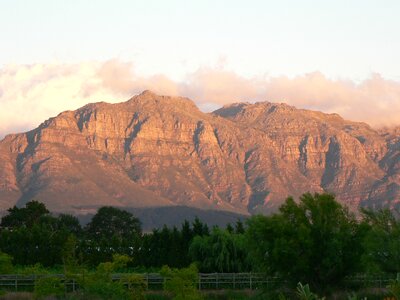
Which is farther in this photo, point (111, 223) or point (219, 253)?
point (111, 223)

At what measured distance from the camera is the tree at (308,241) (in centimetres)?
6219

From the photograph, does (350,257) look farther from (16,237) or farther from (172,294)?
(16,237)

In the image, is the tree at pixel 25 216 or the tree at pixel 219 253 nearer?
the tree at pixel 219 253

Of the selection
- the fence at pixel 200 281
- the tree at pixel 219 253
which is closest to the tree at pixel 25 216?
the tree at pixel 219 253

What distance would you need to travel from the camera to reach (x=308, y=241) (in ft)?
204

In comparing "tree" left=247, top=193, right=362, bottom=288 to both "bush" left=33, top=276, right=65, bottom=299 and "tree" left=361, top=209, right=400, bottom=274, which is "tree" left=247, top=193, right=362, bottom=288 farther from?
"bush" left=33, top=276, right=65, bottom=299

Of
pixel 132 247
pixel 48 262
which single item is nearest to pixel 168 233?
pixel 132 247

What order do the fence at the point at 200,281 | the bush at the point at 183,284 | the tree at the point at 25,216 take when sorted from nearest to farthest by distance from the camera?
the bush at the point at 183,284, the fence at the point at 200,281, the tree at the point at 25,216

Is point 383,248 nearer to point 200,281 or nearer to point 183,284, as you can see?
point 183,284

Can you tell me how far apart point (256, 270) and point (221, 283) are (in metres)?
4.55

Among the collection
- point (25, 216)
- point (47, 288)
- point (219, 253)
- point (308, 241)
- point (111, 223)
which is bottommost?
point (47, 288)

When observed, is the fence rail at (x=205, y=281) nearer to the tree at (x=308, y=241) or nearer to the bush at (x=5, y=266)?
the bush at (x=5, y=266)

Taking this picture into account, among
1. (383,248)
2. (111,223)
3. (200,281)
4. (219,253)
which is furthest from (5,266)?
(111,223)

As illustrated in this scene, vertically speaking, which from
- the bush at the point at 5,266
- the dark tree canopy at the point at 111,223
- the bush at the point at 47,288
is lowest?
the bush at the point at 47,288
